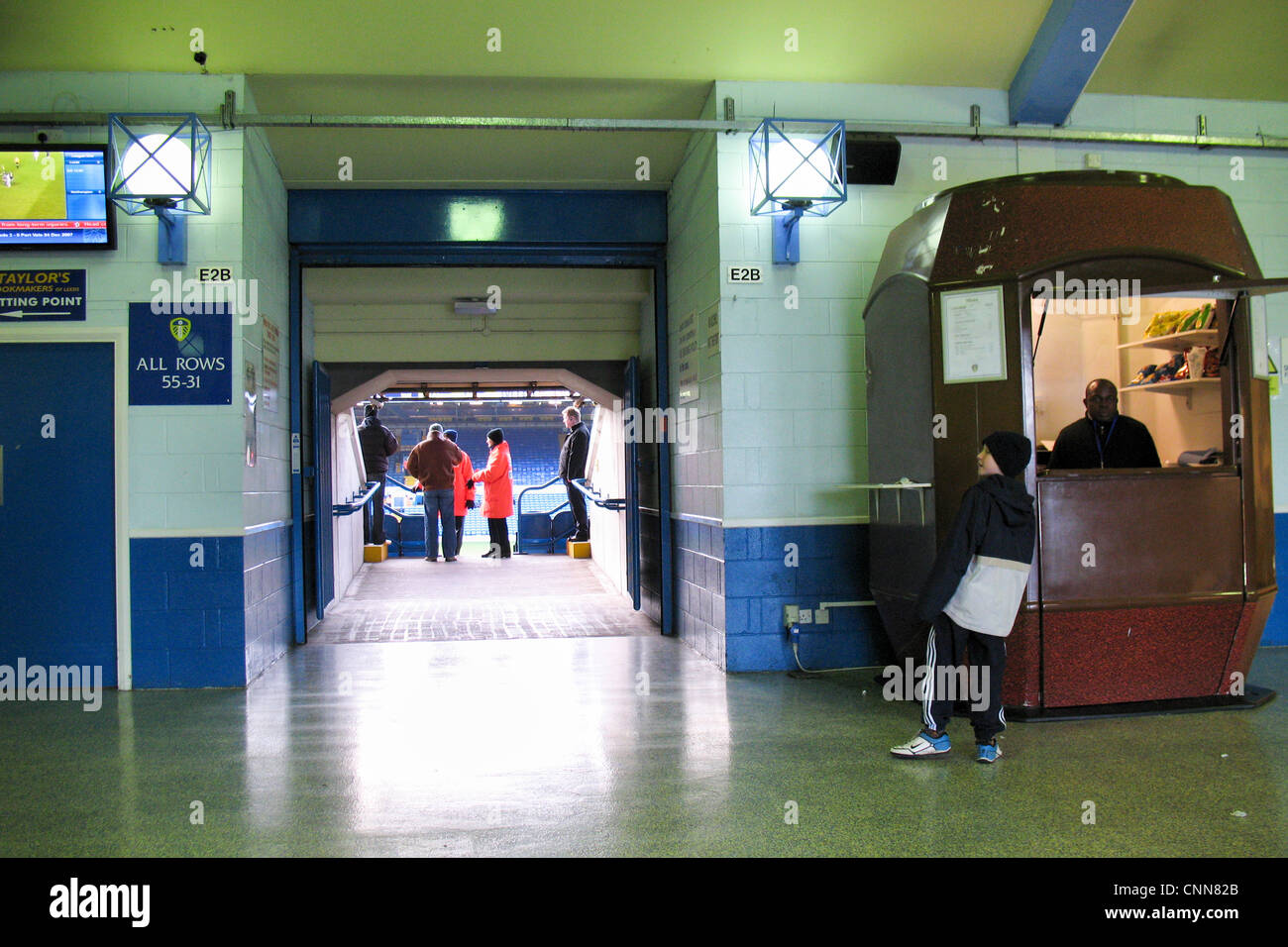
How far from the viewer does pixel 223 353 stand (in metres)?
5.41

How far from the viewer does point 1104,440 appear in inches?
193

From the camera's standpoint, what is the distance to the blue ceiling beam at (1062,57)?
17.1 ft

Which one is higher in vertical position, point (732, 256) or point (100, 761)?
point (732, 256)

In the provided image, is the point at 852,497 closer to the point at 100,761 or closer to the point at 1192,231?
the point at 1192,231

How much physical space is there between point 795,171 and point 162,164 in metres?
3.24

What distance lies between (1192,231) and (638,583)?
190 inches

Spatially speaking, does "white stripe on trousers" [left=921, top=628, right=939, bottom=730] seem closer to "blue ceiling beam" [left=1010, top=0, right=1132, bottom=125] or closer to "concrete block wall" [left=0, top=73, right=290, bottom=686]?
"blue ceiling beam" [left=1010, top=0, right=1132, bottom=125]

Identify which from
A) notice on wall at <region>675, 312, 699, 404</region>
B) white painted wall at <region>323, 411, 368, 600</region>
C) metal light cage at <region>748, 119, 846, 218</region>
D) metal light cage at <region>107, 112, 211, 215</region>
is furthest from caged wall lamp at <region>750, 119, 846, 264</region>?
white painted wall at <region>323, 411, 368, 600</region>

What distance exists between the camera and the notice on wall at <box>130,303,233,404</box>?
5.36m

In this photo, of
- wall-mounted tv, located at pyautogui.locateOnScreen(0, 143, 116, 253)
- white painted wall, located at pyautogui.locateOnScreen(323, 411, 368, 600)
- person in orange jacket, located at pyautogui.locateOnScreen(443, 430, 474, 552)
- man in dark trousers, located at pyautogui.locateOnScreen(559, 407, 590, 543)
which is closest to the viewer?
wall-mounted tv, located at pyautogui.locateOnScreen(0, 143, 116, 253)

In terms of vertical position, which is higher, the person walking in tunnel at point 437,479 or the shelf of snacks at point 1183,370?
the shelf of snacks at point 1183,370

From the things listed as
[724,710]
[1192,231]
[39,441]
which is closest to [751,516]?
[724,710]

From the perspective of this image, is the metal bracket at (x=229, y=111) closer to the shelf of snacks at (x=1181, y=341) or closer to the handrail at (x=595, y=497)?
the handrail at (x=595, y=497)

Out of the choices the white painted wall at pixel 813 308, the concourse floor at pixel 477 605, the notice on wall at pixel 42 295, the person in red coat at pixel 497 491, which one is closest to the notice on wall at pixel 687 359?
the white painted wall at pixel 813 308
